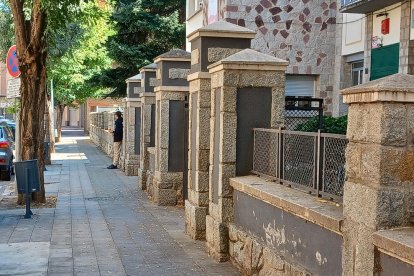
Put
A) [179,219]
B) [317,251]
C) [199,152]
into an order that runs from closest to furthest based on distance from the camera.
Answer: [317,251]
[199,152]
[179,219]

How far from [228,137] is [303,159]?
173 cm

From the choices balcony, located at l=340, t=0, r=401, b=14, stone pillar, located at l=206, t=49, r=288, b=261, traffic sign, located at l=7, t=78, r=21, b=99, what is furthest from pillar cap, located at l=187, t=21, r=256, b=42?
traffic sign, located at l=7, t=78, r=21, b=99

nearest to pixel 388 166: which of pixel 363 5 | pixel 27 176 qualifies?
pixel 27 176

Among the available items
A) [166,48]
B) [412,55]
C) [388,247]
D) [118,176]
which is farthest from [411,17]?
[166,48]

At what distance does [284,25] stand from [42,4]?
5230mm

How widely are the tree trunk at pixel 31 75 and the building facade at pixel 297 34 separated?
3918mm

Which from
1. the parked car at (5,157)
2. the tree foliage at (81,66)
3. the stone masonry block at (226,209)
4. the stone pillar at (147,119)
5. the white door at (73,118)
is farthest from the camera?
the white door at (73,118)

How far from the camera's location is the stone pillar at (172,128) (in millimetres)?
12523

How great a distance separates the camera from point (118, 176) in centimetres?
1928

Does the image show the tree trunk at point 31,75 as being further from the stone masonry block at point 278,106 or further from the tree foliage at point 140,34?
the tree foliage at point 140,34

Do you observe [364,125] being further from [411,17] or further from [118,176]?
[118,176]

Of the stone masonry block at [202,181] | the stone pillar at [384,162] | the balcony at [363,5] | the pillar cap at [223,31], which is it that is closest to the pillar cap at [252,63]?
the pillar cap at [223,31]

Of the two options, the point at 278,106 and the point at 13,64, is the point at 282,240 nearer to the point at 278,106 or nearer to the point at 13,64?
the point at 278,106

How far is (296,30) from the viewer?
13703 mm
